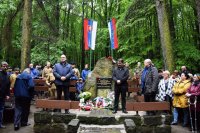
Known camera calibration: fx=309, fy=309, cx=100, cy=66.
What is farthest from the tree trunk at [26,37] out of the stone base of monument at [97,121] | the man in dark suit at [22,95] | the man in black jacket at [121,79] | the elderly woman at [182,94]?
the elderly woman at [182,94]

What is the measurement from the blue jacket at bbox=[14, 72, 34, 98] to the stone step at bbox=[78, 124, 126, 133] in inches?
86.8

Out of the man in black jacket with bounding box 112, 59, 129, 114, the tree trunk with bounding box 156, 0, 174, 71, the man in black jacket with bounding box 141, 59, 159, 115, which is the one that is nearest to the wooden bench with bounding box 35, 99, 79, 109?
the man in black jacket with bounding box 112, 59, 129, 114

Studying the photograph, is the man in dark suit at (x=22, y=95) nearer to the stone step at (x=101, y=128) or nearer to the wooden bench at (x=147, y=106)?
the stone step at (x=101, y=128)

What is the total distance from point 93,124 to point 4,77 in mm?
3279

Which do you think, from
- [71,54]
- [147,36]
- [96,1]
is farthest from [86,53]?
[147,36]

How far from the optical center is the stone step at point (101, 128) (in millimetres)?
8500

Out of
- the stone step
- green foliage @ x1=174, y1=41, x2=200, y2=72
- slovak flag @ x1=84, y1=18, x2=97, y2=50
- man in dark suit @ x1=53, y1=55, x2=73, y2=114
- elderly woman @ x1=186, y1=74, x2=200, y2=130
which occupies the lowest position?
the stone step

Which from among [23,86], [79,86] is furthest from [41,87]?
[23,86]

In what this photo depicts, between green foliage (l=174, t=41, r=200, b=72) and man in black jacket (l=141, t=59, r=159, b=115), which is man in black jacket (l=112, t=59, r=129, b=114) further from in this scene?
green foliage (l=174, t=41, r=200, b=72)

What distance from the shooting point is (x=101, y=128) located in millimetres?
8891

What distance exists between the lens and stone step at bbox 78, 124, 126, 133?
335 inches

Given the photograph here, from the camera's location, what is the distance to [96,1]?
3462 centimetres

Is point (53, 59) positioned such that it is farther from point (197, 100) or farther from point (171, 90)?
point (197, 100)

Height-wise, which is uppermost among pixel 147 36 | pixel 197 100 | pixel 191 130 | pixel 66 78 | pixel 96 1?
pixel 96 1
